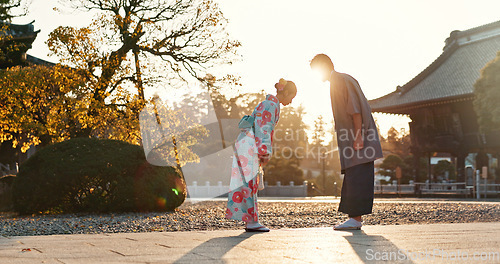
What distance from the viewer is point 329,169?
2244 inches

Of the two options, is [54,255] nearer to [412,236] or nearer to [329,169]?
[412,236]

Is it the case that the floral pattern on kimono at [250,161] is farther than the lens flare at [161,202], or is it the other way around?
the lens flare at [161,202]

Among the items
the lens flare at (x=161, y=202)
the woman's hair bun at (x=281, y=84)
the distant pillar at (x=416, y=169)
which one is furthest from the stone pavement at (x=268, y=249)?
the distant pillar at (x=416, y=169)

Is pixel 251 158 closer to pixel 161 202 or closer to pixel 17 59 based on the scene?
pixel 161 202

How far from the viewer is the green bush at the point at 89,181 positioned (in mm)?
10375

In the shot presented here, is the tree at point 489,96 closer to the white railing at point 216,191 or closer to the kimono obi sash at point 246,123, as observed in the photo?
the white railing at point 216,191

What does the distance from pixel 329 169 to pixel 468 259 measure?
2140 inches

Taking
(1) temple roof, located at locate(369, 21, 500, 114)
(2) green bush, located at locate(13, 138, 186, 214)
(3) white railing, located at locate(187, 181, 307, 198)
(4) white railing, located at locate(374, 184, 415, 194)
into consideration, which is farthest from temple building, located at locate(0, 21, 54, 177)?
(4) white railing, located at locate(374, 184, 415, 194)

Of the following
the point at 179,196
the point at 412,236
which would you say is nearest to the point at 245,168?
the point at 412,236

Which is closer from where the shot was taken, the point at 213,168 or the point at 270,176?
the point at 270,176

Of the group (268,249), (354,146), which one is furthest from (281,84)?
(268,249)

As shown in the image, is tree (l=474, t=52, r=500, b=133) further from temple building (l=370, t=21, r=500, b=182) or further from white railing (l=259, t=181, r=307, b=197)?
white railing (l=259, t=181, r=307, b=197)

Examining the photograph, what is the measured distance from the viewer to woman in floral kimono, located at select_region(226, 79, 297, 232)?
17.9 ft

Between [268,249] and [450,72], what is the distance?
2846 centimetres
